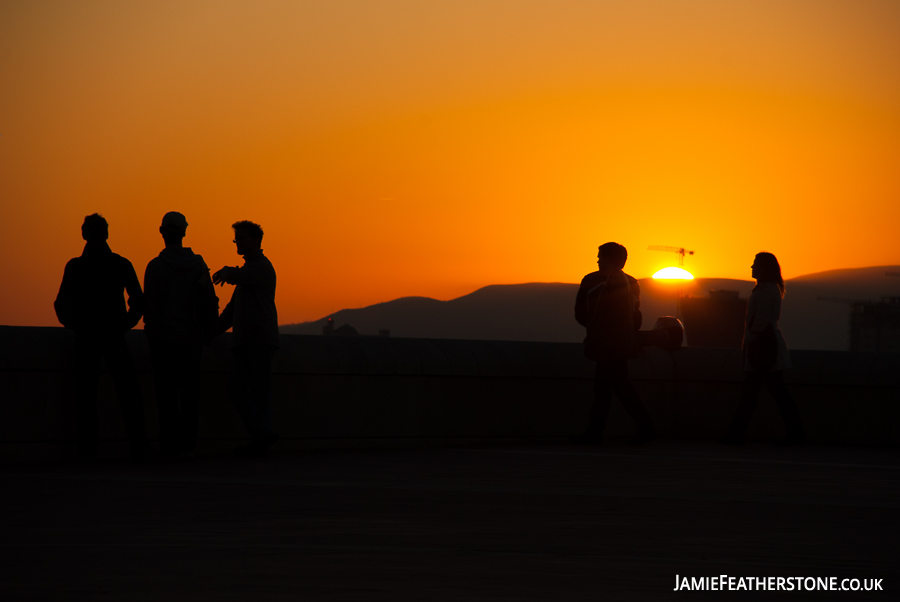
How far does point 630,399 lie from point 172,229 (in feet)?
13.4

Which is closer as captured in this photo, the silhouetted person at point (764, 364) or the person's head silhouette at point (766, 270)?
the silhouetted person at point (764, 364)

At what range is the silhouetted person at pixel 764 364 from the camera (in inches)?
387

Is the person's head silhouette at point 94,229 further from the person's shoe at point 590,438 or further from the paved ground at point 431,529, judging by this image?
the person's shoe at point 590,438

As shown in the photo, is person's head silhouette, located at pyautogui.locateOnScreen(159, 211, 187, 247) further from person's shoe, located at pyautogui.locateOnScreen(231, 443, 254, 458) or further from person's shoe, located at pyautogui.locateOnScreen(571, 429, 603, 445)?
person's shoe, located at pyautogui.locateOnScreen(571, 429, 603, 445)

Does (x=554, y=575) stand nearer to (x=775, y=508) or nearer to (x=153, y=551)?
(x=153, y=551)

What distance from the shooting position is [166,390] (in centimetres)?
780

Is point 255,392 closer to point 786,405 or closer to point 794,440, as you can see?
point 786,405

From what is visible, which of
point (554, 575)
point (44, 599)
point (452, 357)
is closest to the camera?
point (44, 599)

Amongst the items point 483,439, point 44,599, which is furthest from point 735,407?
point 44,599

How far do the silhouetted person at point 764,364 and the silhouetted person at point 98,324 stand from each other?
200 inches

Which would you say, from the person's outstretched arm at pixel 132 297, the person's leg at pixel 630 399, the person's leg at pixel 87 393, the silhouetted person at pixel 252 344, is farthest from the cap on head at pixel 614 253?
the person's leg at pixel 87 393

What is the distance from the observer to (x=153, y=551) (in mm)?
3912

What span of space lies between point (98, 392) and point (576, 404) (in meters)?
4.37

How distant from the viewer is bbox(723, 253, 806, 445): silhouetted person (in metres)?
9.84
